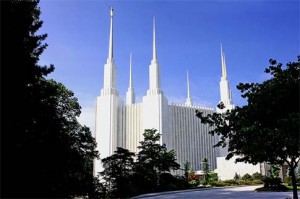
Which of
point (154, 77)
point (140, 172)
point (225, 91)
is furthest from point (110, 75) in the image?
point (140, 172)

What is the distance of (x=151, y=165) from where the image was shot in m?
31.9

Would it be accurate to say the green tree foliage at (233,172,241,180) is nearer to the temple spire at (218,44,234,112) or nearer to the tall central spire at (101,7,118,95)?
the temple spire at (218,44,234,112)

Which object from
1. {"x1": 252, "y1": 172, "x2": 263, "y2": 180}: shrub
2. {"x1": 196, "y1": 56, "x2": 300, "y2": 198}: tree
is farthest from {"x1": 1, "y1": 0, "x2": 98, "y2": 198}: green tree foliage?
{"x1": 252, "y1": 172, "x2": 263, "y2": 180}: shrub

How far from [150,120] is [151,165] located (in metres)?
31.3

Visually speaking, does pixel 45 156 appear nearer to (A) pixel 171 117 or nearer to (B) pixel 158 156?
(B) pixel 158 156

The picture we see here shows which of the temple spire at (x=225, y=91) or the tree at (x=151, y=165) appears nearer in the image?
the tree at (x=151, y=165)

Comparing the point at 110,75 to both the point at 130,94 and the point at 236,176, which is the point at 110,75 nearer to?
the point at 130,94

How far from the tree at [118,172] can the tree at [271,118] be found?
1383cm

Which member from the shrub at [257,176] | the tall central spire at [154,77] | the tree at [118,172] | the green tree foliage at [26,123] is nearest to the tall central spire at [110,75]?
the tall central spire at [154,77]

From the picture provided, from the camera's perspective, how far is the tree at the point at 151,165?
29750 millimetres

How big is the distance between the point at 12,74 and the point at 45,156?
3286 millimetres

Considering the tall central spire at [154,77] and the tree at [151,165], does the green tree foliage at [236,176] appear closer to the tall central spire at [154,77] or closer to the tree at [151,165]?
the tall central spire at [154,77]

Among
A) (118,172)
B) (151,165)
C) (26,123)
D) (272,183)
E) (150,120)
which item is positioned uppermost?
(150,120)

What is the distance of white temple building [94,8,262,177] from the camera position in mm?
62719
